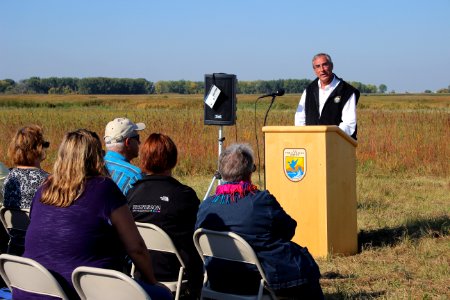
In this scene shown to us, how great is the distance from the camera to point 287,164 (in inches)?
239

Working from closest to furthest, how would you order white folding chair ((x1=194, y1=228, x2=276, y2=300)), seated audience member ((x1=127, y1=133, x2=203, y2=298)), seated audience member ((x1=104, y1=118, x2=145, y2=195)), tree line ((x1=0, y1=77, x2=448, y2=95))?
white folding chair ((x1=194, y1=228, x2=276, y2=300)) → seated audience member ((x1=127, y1=133, x2=203, y2=298)) → seated audience member ((x1=104, y1=118, x2=145, y2=195)) → tree line ((x1=0, y1=77, x2=448, y2=95))

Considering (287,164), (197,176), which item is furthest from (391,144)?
(287,164)

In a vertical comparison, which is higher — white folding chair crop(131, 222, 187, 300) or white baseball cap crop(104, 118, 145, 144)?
white baseball cap crop(104, 118, 145, 144)

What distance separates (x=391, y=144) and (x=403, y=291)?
8596mm

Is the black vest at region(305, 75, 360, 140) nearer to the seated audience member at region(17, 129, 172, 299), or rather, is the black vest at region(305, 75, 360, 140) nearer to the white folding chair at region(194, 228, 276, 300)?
the white folding chair at region(194, 228, 276, 300)

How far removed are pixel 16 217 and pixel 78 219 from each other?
147 cm

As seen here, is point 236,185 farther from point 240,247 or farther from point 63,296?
point 63,296

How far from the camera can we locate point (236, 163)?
150 inches

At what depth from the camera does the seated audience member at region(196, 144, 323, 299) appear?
3744 millimetres

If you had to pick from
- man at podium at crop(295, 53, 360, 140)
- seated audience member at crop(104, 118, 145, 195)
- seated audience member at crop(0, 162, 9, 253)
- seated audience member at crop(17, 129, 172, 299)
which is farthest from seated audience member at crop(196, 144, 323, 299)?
man at podium at crop(295, 53, 360, 140)

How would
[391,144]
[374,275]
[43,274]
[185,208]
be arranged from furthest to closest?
[391,144] < [374,275] < [185,208] < [43,274]

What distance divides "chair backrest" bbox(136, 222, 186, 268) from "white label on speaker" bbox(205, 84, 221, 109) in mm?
3327

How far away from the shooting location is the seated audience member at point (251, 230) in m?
3.74

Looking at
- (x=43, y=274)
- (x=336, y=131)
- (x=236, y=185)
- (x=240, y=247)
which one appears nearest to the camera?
(x=43, y=274)
